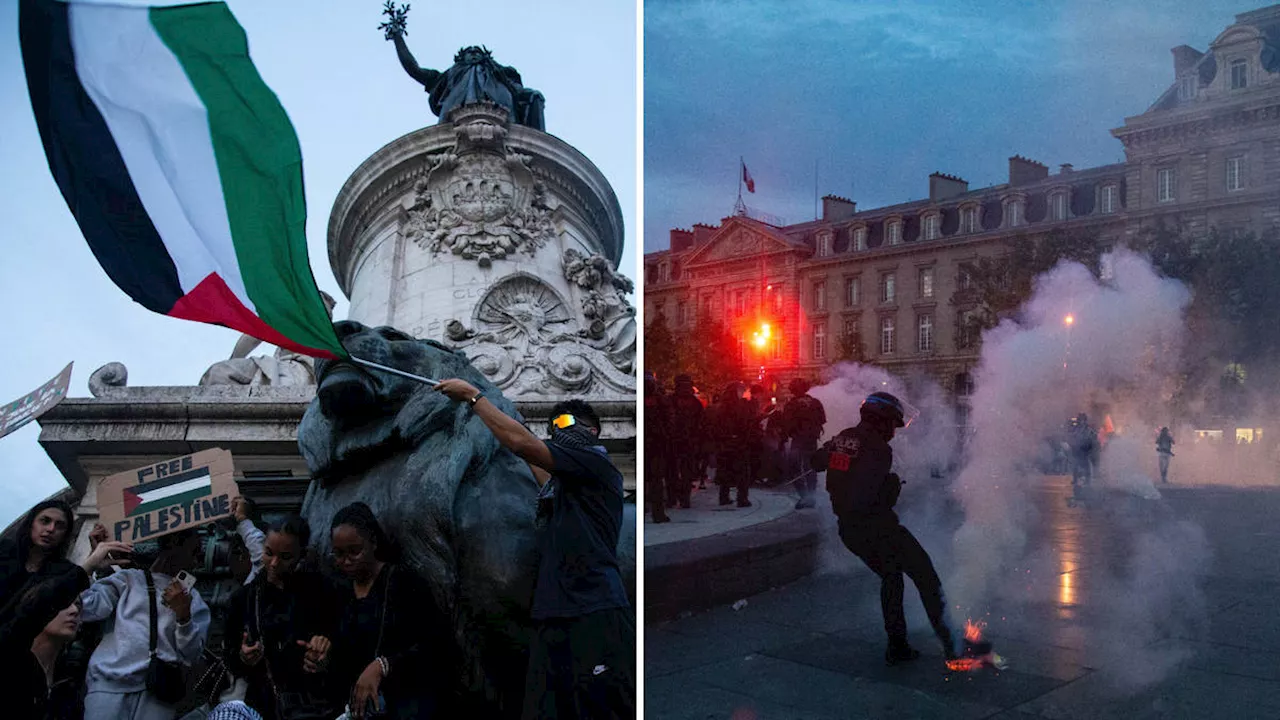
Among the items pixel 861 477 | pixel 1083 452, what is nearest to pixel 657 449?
pixel 861 477

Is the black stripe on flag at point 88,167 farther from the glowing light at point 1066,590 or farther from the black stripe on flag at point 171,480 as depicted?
the glowing light at point 1066,590

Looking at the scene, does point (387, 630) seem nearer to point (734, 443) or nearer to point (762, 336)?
point (734, 443)

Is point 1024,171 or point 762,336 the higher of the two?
point 1024,171

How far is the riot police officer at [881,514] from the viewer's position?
5.77 m

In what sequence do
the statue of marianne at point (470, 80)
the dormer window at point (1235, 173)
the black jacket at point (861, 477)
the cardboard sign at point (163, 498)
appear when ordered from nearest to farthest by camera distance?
the cardboard sign at point (163, 498) → the dormer window at point (1235, 173) → the black jacket at point (861, 477) → the statue of marianne at point (470, 80)

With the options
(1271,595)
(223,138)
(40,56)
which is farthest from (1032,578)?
(40,56)

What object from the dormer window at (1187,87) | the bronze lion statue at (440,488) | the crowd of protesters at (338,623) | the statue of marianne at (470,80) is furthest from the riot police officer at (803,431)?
the statue of marianne at (470,80)

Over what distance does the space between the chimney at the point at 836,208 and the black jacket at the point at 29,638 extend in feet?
14.2

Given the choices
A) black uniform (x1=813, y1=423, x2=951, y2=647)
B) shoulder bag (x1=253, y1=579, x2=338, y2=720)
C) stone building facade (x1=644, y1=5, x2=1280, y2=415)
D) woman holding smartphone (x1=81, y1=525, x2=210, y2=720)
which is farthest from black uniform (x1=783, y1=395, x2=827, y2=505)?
woman holding smartphone (x1=81, y1=525, x2=210, y2=720)

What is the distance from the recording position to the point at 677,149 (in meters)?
6.80

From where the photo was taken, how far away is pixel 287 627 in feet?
13.5

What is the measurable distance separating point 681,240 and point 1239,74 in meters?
3.15

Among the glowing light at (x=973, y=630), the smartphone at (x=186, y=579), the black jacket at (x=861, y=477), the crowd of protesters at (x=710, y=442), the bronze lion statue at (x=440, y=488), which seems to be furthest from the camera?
the crowd of protesters at (x=710, y=442)

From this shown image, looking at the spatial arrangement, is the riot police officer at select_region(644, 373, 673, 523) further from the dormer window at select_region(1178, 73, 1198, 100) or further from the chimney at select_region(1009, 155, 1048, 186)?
the dormer window at select_region(1178, 73, 1198, 100)
